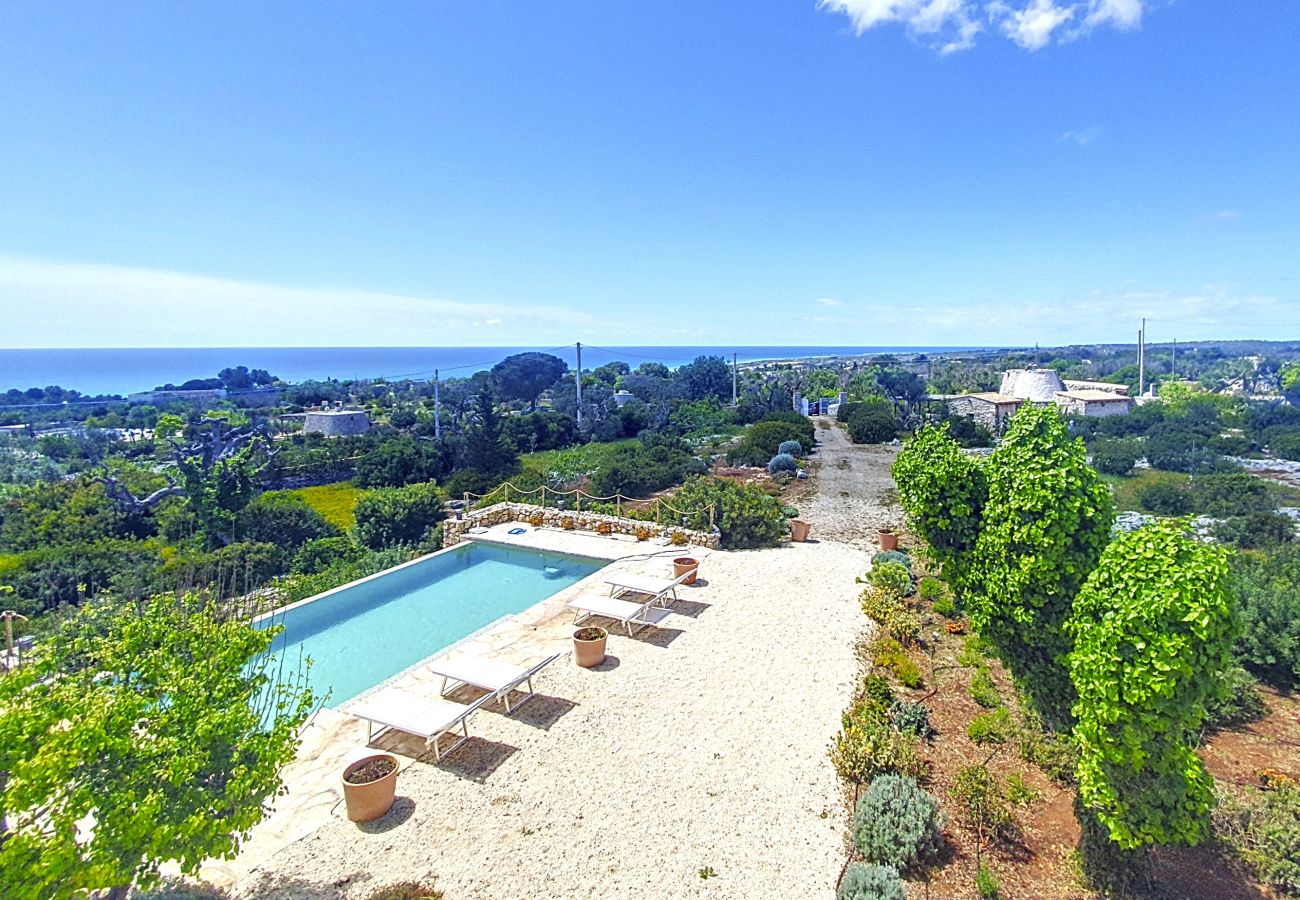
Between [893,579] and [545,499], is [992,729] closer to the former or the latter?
[893,579]

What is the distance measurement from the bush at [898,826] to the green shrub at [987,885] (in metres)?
0.40

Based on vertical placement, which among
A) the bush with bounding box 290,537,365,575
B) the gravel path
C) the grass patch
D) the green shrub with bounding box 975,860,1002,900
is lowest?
the grass patch

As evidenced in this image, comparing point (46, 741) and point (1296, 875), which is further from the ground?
point (46, 741)

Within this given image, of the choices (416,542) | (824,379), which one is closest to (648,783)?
(416,542)

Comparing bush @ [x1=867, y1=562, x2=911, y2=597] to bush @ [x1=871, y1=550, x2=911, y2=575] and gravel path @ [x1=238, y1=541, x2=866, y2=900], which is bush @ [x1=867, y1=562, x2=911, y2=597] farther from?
gravel path @ [x1=238, y1=541, x2=866, y2=900]

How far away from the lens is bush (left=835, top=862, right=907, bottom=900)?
15.9 feet

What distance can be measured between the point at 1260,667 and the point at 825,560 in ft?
23.2

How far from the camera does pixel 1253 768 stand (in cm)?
659

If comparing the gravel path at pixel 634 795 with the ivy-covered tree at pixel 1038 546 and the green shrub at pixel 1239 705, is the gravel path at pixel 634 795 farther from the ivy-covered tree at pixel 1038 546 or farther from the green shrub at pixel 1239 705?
the green shrub at pixel 1239 705

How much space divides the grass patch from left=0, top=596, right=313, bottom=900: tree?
14593 mm

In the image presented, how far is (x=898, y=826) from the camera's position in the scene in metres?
5.55

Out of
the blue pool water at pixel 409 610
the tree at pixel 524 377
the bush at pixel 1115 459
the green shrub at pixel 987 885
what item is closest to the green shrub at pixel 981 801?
the green shrub at pixel 987 885

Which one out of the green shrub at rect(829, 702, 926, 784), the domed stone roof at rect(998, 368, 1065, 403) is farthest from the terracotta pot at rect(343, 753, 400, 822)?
the domed stone roof at rect(998, 368, 1065, 403)

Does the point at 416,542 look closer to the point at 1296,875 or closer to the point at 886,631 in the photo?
the point at 886,631
